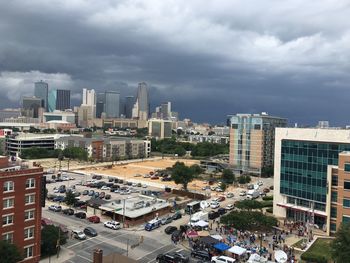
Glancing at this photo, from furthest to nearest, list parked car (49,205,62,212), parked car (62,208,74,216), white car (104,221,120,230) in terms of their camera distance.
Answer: parked car (49,205,62,212) < parked car (62,208,74,216) < white car (104,221,120,230)

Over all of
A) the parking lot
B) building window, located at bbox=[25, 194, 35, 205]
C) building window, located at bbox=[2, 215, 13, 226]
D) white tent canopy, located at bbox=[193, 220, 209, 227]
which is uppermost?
building window, located at bbox=[25, 194, 35, 205]

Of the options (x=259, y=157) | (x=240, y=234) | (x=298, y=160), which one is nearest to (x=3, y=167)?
(x=240, y=234)

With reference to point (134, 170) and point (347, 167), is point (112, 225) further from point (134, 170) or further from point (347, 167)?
point (134, 170)

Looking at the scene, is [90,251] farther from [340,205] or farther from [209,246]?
[340,205]

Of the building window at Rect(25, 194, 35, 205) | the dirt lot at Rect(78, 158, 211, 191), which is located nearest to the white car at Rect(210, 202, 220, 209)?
the dirt lot at Rect(78, 158, 211, 191)

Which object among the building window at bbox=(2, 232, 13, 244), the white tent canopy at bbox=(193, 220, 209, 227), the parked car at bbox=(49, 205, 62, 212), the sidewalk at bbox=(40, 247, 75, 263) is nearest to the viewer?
the building window at bbox=(2, 232, 13, 244)

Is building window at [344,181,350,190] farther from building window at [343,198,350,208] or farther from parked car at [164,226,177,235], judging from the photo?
parked car at [164,226,177,235]
